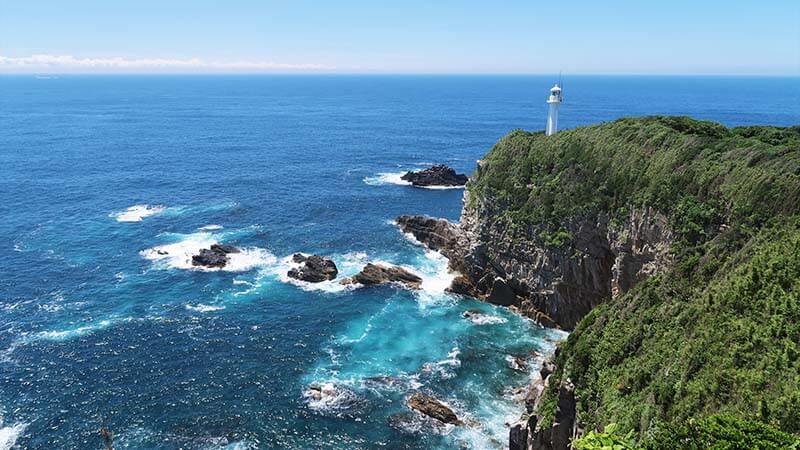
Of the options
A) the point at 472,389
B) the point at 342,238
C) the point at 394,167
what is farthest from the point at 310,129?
the point at 472,389

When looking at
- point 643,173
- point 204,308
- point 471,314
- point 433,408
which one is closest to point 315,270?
point 204,308

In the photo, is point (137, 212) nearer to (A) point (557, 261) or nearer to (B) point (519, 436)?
(A) point (557, 261)

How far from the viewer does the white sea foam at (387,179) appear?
4860 inches

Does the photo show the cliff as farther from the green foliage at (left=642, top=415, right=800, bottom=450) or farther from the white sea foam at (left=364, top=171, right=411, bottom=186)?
the white sea foam at (left=364, top=171, right=411, bottom=186)

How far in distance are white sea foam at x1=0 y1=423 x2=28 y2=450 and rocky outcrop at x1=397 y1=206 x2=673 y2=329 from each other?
4638 centimetres

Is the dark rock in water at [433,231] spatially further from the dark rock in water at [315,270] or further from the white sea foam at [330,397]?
the white sea foam at [330,397]

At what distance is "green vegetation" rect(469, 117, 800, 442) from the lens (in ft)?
98.9

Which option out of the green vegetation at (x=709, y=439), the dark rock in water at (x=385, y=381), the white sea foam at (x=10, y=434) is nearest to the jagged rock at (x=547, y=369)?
the dark rock in water at (x=385, y=381)

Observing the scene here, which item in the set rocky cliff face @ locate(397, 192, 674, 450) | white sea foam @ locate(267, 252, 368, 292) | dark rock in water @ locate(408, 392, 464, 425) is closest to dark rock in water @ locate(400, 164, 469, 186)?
rocky cliff face @ locate(397, 192, 674, 450)

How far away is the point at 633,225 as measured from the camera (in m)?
57.1

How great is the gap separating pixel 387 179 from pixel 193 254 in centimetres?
5425

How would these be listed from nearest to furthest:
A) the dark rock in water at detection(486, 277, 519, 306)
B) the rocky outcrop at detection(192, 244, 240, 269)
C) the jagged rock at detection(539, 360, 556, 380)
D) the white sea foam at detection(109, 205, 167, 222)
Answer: the jagged rock at detection(539, 360, 556, 380) → the dark rock in water at detection(486, 277, 519, 306) → the rocky outcrop at detection(192, 244, 240, 269) → the white sea foam at detection(109, 205, 167, 222)

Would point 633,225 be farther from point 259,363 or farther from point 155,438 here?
point 155,438

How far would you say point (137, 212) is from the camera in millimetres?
101000
